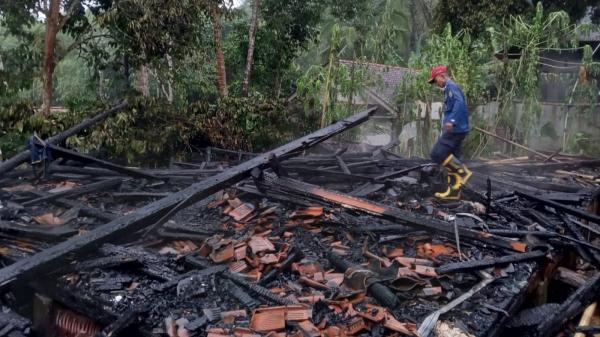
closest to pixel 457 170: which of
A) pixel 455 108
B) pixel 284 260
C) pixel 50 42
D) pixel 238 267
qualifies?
pixel 455 108

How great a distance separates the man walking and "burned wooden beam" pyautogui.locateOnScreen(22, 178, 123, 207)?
4550 mm

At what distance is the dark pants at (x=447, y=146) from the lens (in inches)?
285

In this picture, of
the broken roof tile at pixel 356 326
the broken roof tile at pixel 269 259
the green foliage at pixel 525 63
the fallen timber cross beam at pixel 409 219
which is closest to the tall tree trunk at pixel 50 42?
the broken roof tile at pixel 269 259

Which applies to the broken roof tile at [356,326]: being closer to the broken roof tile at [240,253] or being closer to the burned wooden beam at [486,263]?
the burned wooden beam at [486,263]

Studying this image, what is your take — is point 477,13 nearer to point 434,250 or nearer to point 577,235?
point 577,235

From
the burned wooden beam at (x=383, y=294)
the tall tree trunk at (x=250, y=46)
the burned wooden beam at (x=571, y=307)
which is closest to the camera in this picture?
the burned wooden beam at (x=383, y=294)

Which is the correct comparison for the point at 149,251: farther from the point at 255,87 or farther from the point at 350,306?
the point at 255,87

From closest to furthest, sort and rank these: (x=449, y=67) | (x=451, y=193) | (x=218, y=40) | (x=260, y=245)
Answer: (x=260, y=245) → (x=451, y=193) → (x=218, y=40) → (x=449, y=67)

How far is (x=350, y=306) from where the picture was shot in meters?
4.08

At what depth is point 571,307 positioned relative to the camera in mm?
4668

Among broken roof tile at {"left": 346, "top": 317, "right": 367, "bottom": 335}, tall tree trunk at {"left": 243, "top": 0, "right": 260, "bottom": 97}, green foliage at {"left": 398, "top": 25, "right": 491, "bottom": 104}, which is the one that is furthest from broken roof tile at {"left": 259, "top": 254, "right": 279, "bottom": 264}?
green foliage at {"left": 398, "top": 25, "right": 491, "bottom": 104}

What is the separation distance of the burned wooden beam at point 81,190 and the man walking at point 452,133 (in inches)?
179

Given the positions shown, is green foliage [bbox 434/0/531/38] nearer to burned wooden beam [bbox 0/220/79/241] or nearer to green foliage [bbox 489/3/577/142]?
green foliage [bbox 489/3/577/142]

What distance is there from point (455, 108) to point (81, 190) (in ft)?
17.2
